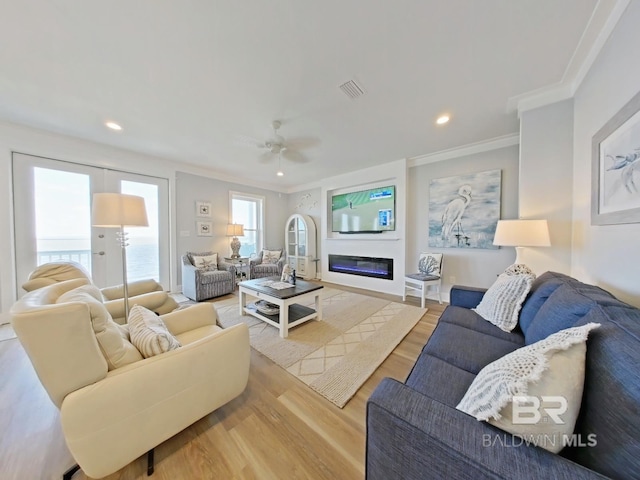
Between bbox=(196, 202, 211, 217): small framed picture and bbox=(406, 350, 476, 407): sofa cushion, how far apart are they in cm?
458

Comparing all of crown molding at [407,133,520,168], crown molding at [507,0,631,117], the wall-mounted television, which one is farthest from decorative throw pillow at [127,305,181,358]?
crown molding at [407,133,520,168]

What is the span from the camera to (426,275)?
3.46 metres

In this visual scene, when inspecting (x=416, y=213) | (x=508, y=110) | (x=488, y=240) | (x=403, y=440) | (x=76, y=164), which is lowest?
(x=403, y=440)

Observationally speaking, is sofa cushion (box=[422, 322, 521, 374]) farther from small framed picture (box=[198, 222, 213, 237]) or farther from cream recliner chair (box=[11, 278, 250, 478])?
small framed picture (box=[198, 222, 213, 237])

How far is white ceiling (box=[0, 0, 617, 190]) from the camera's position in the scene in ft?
4.38

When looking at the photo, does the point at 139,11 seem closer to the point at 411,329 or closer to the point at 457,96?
the point at 457,96

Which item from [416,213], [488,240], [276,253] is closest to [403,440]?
[488,240]

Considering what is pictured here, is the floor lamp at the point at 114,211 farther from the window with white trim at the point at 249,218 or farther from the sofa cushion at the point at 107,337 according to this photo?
the window with white trim at the point at 249,218

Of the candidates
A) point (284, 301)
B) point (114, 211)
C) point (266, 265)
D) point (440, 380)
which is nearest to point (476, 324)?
point (440, 380)

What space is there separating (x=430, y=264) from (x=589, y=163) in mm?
2122

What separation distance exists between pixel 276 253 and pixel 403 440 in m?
4.32

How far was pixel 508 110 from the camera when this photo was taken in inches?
92.2

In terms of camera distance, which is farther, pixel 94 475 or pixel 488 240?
pixel 488 240

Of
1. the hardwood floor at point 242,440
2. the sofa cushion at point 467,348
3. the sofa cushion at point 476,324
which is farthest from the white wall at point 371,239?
the hardwood floor at point 242,440
